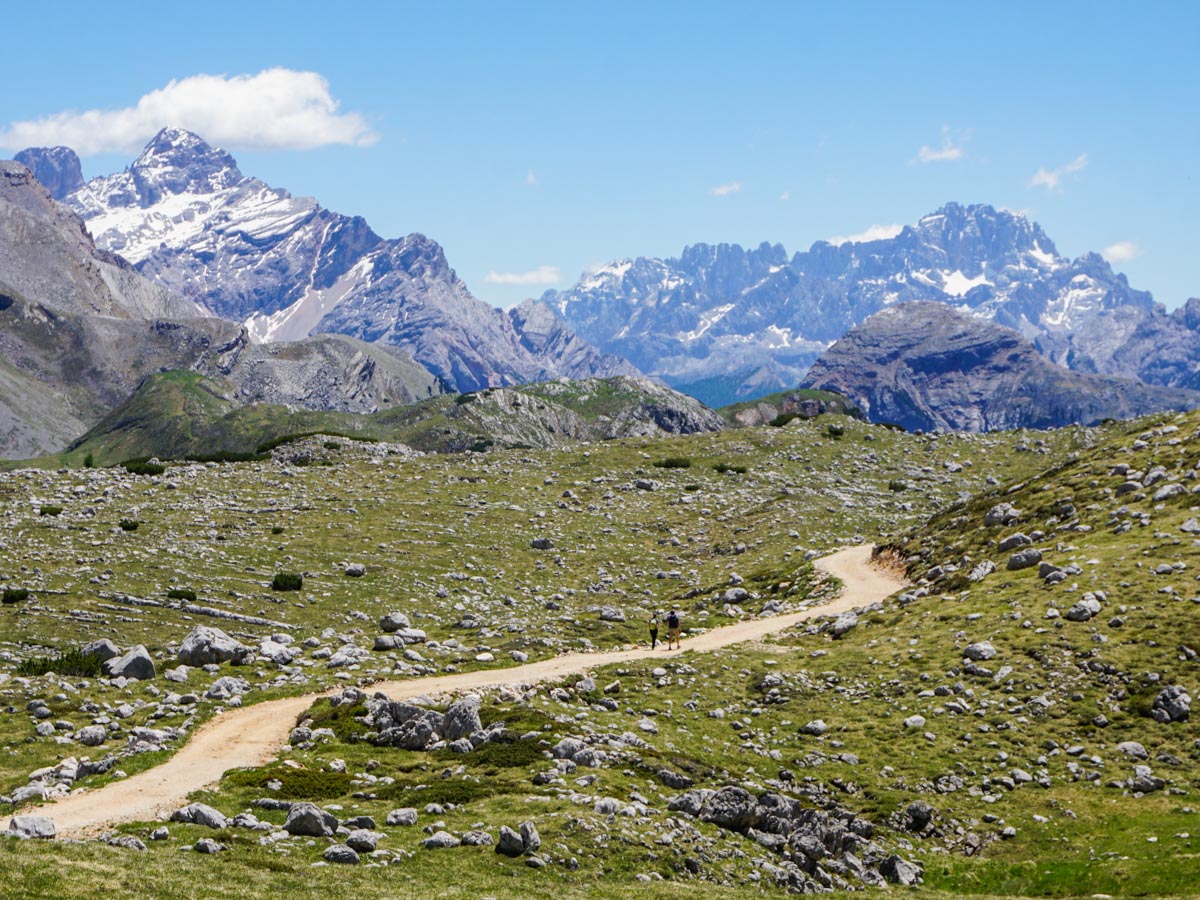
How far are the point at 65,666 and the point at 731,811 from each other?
1139 inches

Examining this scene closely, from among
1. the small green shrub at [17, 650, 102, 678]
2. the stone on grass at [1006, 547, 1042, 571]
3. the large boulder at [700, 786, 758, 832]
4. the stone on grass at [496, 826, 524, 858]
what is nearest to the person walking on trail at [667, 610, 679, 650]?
the stone on grass at [1006, 547, 1042, 571]

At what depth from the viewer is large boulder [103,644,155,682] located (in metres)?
45.3

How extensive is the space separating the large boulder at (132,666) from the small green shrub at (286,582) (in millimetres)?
15660

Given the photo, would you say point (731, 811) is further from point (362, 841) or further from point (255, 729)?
point (255, 729)

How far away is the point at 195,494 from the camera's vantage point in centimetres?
8112

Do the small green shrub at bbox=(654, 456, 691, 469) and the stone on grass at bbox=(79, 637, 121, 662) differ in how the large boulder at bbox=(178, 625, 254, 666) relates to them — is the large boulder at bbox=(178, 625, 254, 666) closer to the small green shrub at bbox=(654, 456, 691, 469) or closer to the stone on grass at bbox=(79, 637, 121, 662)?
the stone on grass at bbox=(79, 637, 121, 662)

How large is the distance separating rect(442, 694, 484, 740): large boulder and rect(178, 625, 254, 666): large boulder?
14815mm

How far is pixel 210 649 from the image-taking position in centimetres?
4919

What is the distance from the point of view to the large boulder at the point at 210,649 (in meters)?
48.8

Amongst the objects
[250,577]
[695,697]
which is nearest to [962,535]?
[695,697]

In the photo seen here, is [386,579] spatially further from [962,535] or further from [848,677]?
[962,535]

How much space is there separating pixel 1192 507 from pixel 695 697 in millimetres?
30001

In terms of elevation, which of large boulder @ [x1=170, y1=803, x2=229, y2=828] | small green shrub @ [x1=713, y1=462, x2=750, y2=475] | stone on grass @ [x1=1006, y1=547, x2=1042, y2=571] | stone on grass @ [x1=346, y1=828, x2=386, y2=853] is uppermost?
small green shrub @ [x1=713, y1=462, x2=750, y2=475]

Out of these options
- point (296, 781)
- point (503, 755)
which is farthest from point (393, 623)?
point (296, 781)
